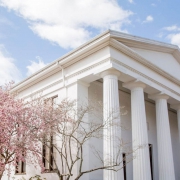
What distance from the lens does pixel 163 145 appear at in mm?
16188

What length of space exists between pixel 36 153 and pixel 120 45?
6.53 metres

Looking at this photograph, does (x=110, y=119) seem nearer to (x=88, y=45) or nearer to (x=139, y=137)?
(x=139, y=137)

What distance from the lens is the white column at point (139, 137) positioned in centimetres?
1372

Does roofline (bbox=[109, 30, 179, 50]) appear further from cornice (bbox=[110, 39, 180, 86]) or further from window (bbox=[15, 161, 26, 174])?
window (bbox=[15, 161, 26, 174])

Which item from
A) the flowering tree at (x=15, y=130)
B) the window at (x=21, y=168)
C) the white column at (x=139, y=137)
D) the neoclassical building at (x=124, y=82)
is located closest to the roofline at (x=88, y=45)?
the neoclassical building at (x=124, y=82)

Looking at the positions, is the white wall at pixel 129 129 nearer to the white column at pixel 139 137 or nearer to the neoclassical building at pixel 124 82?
the neoclassical building at pixel 124 82

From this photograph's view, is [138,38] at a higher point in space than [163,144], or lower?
higher

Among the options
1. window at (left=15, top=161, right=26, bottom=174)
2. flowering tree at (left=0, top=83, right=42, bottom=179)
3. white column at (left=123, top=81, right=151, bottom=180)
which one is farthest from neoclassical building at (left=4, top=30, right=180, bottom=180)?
flowering tree at (left=0, top=83, right=42, bottom=179)

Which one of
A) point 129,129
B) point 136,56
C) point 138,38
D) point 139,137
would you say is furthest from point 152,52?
point 139,137

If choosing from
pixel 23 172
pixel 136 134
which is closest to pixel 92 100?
pixel 136 134

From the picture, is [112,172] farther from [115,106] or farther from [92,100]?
[92,100]

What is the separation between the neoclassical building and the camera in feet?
43.9

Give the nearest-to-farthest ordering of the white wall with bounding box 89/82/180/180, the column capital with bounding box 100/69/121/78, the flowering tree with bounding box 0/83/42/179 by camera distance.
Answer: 1. the flowering tree with bounding box 0/83/42/179
2. the column capital with bounding box 100/69/121/78
3. the white wall with bounding box 89/82/180/180

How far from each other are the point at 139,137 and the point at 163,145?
2.77 m
